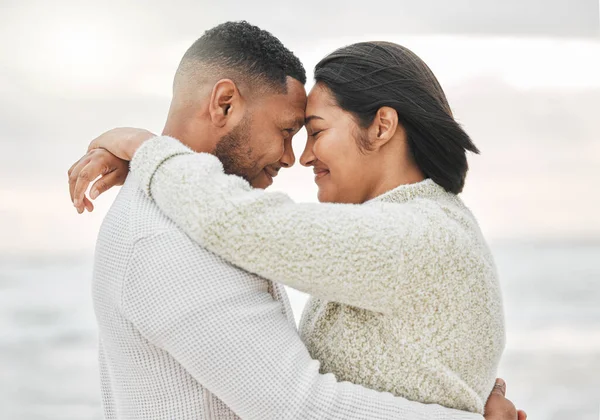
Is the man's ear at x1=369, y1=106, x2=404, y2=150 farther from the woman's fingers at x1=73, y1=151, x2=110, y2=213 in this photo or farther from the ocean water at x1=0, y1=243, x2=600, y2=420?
the ocean water at x1=0, y1=243, x2=600, y2=420

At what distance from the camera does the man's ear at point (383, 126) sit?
1.31 metres

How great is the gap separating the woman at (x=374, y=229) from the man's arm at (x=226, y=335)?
0.15ft

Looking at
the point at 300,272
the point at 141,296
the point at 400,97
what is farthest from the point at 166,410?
the point at 400,97

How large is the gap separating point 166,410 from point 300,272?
0.33m

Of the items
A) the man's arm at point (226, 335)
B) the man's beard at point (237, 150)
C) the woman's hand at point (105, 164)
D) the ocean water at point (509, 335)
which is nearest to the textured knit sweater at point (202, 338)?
the man's arm at point (226, 335)

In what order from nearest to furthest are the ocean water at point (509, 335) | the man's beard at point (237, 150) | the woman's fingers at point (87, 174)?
the woman's fingers at point (87, 174) < the man's beard at point (237, 150) < the ocean water at point (509, 335)

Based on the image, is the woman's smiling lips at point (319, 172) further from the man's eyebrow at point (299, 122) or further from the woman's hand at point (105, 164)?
the woman's hand at point (105, 164)

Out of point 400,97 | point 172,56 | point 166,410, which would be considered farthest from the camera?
point 172,56

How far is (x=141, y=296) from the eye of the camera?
1.10 m

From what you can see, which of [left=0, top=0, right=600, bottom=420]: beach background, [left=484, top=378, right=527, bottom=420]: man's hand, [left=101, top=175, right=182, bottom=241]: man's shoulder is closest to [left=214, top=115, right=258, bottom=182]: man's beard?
[left=101, top=175, right=182, bottom=241]: man's shoulder

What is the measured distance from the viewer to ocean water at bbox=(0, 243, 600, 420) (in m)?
3.27

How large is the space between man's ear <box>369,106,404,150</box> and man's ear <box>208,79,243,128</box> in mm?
252

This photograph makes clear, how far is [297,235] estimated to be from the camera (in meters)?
1.06

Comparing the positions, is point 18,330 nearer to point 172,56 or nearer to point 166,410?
point 172,56
